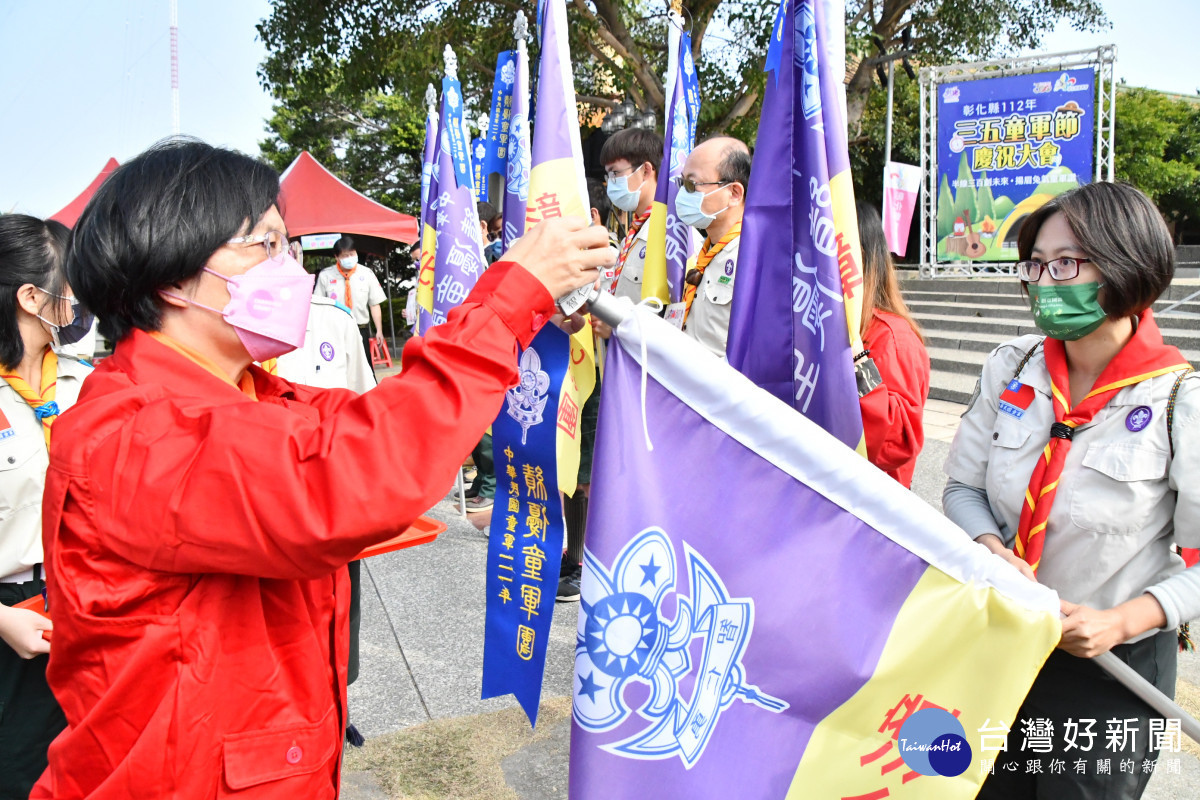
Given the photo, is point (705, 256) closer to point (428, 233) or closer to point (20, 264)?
point (20, 264)

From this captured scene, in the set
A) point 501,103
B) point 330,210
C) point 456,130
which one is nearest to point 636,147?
point 501,103

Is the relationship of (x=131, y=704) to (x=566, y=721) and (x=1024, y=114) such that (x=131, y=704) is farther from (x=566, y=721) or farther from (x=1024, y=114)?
(x=1024, y=114)

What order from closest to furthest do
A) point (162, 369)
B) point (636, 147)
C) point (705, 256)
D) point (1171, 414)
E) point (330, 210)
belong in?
point (162, 369), point (1171, 414), point (705, 256), point (636, 147), point (330, 210)

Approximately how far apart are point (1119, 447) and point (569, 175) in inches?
62.1

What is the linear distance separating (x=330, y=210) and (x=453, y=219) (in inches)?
384

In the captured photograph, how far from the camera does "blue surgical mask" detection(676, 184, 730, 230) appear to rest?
125 inches

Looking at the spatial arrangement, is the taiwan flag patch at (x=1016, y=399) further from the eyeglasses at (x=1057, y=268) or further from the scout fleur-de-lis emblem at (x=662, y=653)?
the scout fleur-de-lis emblem at (x=662, y=653)

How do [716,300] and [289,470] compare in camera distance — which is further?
A: [716,300]

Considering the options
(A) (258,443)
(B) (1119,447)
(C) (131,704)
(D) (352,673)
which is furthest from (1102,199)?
(D) (352,673)

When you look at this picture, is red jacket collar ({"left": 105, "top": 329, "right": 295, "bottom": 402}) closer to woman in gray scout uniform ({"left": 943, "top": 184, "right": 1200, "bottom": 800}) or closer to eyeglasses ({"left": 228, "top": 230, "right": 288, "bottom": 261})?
eyeglasses ({"left": 228, "top": 230, "right": 288, "bottom": 261})

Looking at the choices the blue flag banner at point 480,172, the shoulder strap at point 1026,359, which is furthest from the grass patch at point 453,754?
the blue flag banner at point 480,172

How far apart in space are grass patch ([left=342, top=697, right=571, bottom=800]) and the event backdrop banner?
9372mm

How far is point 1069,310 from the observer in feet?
5.86

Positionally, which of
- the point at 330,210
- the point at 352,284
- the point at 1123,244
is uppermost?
the point at 330,210
